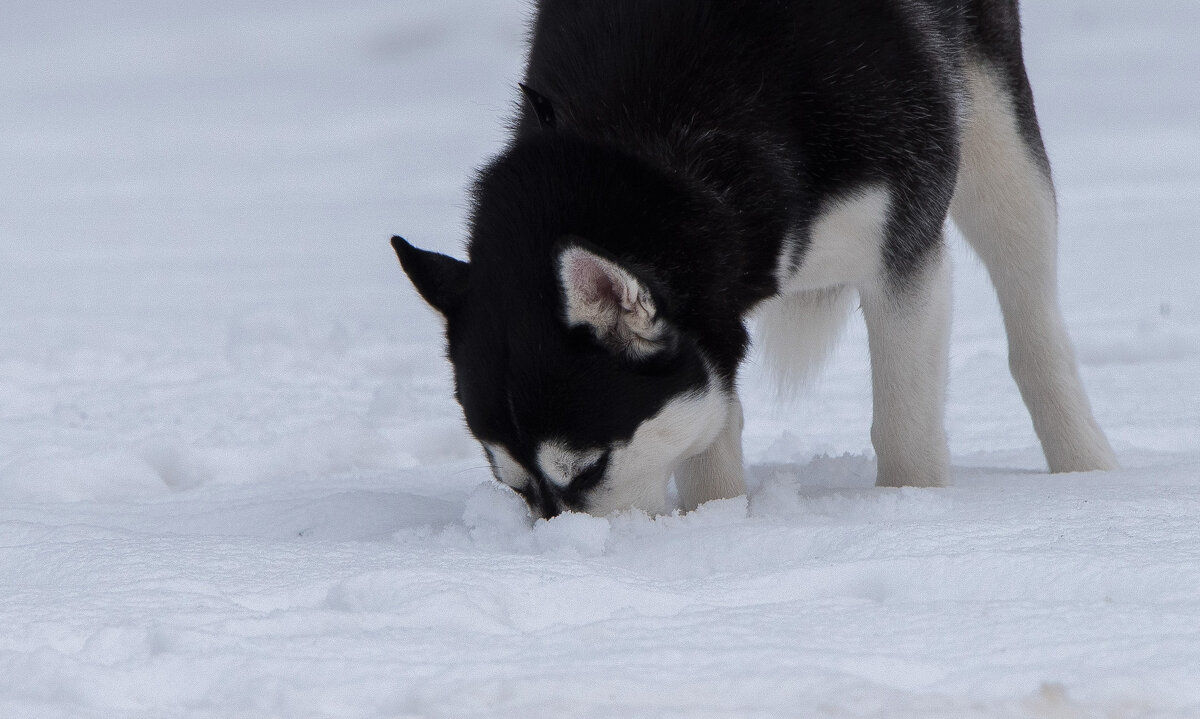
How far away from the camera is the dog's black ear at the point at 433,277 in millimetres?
2578

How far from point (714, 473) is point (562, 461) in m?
0.74

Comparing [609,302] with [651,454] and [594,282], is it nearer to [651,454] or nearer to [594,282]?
[594,282]

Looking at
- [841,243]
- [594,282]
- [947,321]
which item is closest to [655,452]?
[594,282]

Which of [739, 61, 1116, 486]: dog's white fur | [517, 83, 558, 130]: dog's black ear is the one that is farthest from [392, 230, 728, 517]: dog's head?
[739, 61, 1116, 486]: dog's white fur

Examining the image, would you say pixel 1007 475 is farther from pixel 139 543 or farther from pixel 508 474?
pixel 139 543

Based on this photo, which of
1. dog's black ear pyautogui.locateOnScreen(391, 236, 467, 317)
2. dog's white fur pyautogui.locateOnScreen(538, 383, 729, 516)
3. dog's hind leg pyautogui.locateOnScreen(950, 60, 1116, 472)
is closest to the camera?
dog's white fur pyautogui.locateOnScreen(538, 383, 729, 516)

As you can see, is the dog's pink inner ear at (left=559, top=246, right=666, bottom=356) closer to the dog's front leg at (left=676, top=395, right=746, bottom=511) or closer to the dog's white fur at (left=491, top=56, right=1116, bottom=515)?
the dog's white fur at (left=491, top=56, right=1116, bottom=515)

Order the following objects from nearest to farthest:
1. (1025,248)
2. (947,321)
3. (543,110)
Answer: (543,110), (947,321), (1025,248)

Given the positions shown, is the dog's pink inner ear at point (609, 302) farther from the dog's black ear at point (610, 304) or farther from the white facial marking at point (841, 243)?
the white facial marking at point (841, 243)

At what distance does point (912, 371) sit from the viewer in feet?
10.4

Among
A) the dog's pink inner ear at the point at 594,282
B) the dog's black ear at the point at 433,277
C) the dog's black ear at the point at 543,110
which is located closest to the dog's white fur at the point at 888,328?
the dog's pink inner ear at the point at 594,282

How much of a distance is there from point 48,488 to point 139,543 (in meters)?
1.77

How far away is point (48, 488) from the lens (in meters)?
3.90

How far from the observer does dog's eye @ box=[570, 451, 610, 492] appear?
8.16 ft
